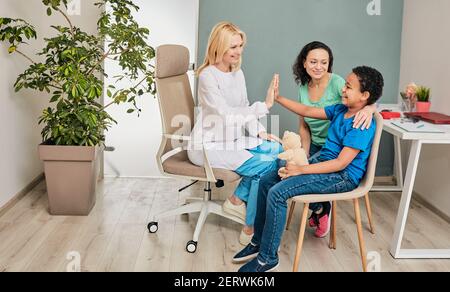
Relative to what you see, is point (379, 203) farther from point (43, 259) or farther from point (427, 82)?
point (43, 259)

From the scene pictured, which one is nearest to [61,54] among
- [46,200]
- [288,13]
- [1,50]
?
[1,50]

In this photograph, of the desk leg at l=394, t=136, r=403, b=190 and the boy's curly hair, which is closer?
the boy's curly hair

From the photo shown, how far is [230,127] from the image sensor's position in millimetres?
3160

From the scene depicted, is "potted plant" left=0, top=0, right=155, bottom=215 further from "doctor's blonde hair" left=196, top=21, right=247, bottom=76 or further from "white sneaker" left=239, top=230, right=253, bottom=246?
"white sneaker" left=239, top=230, right=253, bottom=246

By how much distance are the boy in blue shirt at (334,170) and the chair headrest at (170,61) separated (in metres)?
0.84

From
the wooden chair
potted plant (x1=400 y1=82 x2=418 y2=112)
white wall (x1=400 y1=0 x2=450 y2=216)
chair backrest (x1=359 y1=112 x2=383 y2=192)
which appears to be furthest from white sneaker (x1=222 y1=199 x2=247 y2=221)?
white wall (x1=400 y1=0 x2=450 y2=216)

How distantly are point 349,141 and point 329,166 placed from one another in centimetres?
14

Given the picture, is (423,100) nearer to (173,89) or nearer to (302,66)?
(302,66)

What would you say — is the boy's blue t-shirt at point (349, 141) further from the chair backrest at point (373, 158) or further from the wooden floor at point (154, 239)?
the wooden floor at point (154, 239)

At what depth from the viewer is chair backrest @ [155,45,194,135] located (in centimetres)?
316

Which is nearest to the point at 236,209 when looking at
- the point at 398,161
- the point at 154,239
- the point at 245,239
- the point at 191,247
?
the point at 245,239

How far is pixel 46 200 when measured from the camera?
3.88 metres

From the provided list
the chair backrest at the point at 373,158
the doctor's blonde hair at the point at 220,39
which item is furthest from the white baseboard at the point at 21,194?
the chair backrest at the point at 373,158

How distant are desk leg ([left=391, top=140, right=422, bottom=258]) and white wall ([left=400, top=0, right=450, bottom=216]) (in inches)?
29.9
